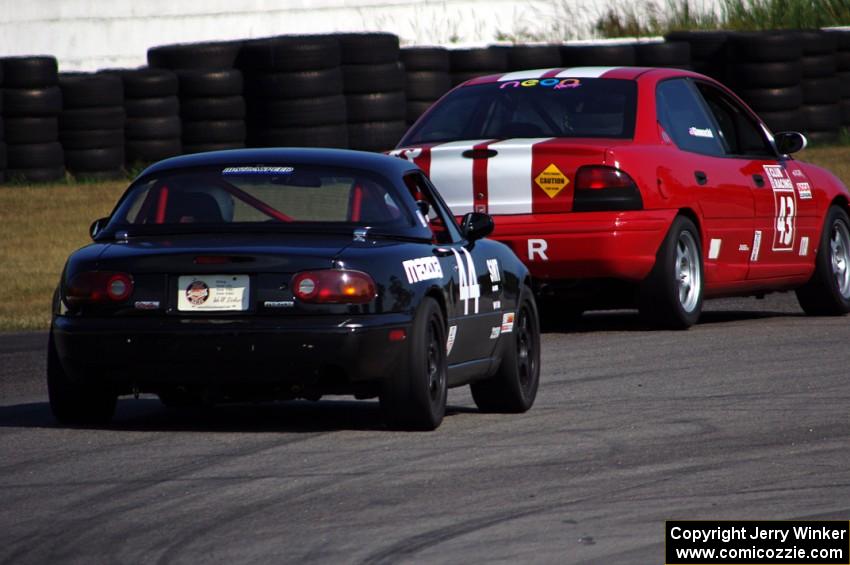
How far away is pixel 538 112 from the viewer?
12078mm

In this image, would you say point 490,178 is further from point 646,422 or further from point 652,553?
point 652,553

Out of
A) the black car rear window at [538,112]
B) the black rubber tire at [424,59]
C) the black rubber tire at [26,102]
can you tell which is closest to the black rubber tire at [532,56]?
the black rubber tire at [424,59]

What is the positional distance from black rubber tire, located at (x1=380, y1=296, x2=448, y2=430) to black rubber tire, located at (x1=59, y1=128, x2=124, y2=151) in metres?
12.7

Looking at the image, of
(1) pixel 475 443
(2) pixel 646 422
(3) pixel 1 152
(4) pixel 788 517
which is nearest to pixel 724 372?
(2) pixel 646 422

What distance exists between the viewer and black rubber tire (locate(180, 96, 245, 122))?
67.7 feet

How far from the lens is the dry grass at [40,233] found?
15375 mm

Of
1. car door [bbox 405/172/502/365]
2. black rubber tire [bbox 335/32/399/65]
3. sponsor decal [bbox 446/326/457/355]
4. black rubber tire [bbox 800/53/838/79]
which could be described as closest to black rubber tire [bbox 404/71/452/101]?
black rubber tire [bbox 335/32/399/65]

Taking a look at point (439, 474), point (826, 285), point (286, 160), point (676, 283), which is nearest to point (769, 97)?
point (826, 285)

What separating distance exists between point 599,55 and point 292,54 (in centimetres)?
423

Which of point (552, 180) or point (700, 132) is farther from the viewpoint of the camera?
point (700, 132)

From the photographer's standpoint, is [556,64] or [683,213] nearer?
[683,213]

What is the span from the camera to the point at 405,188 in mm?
8438

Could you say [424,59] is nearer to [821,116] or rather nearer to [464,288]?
[821,116]

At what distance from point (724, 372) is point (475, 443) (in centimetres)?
279
